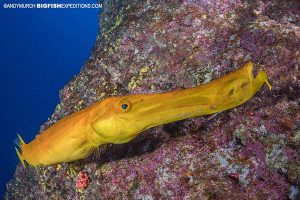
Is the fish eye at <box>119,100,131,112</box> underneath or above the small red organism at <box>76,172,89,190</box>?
above

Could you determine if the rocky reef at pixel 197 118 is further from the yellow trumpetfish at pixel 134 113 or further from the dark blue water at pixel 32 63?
the dark blue water at pixel 32 63

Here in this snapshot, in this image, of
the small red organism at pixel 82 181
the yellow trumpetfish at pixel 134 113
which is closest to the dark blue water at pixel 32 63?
the small red organism at pixel 82 181

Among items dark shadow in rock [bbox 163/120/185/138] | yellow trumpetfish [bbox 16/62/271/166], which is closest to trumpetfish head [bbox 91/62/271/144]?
yellow trumpetfish [bbox 16/62/271/166]

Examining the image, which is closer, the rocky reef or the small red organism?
the rocky reef

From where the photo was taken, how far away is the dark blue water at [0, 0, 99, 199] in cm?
7981

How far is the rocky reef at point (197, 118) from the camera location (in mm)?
4297

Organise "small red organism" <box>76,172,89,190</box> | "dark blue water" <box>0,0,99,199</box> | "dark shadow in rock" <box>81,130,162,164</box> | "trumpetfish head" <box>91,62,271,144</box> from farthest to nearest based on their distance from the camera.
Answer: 1. "dark blue water" <box>0,0,99,199</box>
2. "small red organism" <box>76,172,89,190</box>
3. "dark shadow in rock" <box>81,130,162,164</box>
4. "trumpetfish head" <box>91,62,271,144</box>

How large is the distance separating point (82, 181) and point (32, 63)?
139537 mm

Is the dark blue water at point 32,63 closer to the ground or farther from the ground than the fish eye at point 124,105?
farther from the ground

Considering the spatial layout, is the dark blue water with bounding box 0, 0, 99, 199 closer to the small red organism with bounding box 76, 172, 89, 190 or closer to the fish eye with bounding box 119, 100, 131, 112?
the small red organism with bounding box 76, 172, 89, 190

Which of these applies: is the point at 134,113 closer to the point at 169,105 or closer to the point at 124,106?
the point at 124,106

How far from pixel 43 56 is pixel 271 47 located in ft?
487

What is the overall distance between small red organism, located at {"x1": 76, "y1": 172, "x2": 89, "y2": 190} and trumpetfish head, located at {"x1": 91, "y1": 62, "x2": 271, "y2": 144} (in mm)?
1754

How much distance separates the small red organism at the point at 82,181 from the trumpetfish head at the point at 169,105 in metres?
1.75
